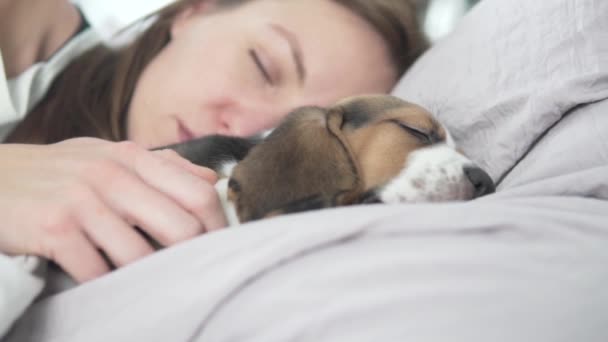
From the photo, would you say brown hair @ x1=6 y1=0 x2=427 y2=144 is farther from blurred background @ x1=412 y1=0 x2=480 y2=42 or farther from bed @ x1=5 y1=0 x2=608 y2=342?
bed @ x1=5 y1=0 x2=608 y2=342

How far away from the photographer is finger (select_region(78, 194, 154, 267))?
0.70 meters

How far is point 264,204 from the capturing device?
32.9 inches

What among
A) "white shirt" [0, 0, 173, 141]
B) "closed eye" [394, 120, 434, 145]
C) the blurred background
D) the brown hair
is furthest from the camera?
the blurred background

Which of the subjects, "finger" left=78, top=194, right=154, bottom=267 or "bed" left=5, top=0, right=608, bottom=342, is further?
"finger" left=78, top=194, right=154, bottom=267

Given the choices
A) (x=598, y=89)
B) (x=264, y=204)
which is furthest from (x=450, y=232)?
(x=598, y=89)

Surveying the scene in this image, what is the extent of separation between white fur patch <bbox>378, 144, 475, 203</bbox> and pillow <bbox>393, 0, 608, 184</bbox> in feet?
0.32

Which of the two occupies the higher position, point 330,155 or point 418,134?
point 330,155

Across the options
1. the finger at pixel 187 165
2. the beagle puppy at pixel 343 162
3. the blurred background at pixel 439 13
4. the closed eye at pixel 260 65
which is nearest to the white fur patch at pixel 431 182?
the beagle puppy at pixel 343 162

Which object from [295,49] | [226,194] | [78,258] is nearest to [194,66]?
[295,49]

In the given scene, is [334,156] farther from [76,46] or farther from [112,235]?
[76,46]

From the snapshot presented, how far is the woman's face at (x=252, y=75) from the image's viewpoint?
1.49 meters

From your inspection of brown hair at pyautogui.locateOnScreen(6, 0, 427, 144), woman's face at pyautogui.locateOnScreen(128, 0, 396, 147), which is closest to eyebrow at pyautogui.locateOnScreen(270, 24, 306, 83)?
woman's face at pyautogui.locateOnScreen(128, 0, 396, 147)

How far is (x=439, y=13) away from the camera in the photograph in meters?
2.07

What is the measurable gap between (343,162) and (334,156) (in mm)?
20
